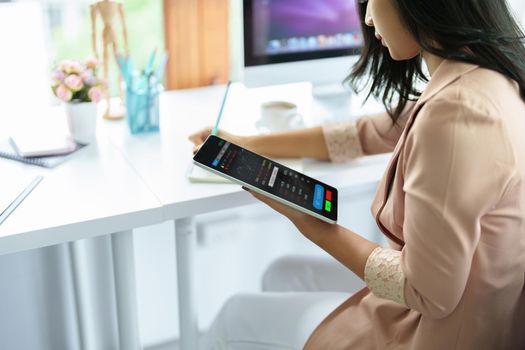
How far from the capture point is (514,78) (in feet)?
2.65

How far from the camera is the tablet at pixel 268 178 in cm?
90

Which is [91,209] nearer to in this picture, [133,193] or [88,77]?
[133,193]

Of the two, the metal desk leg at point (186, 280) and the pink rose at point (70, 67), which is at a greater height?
the pink rose at point (70, 67)

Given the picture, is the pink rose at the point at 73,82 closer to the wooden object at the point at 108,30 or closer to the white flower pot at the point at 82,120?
the white flower pot at the point at 82,120

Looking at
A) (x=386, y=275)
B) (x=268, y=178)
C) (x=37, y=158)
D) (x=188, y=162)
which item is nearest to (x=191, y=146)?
(x=188, y=162)

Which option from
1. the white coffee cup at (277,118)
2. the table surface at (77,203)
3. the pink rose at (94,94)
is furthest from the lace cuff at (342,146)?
the pink rose at (94,94)

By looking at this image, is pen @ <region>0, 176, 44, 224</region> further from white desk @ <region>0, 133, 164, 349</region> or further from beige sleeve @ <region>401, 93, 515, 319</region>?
beige sleeve @ <region>401, 93, 515, 319</region>

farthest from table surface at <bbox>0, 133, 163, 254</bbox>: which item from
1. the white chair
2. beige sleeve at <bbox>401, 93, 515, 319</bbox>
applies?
beige sleeve at <bbox>401, 93, 515, 319</bbox>

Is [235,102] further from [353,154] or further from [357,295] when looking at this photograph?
[357,295]

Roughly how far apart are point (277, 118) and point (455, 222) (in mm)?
692

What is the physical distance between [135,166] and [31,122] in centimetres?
33

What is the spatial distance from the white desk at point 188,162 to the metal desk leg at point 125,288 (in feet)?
0.32

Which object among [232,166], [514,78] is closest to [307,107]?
[232,166]

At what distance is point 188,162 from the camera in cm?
123
